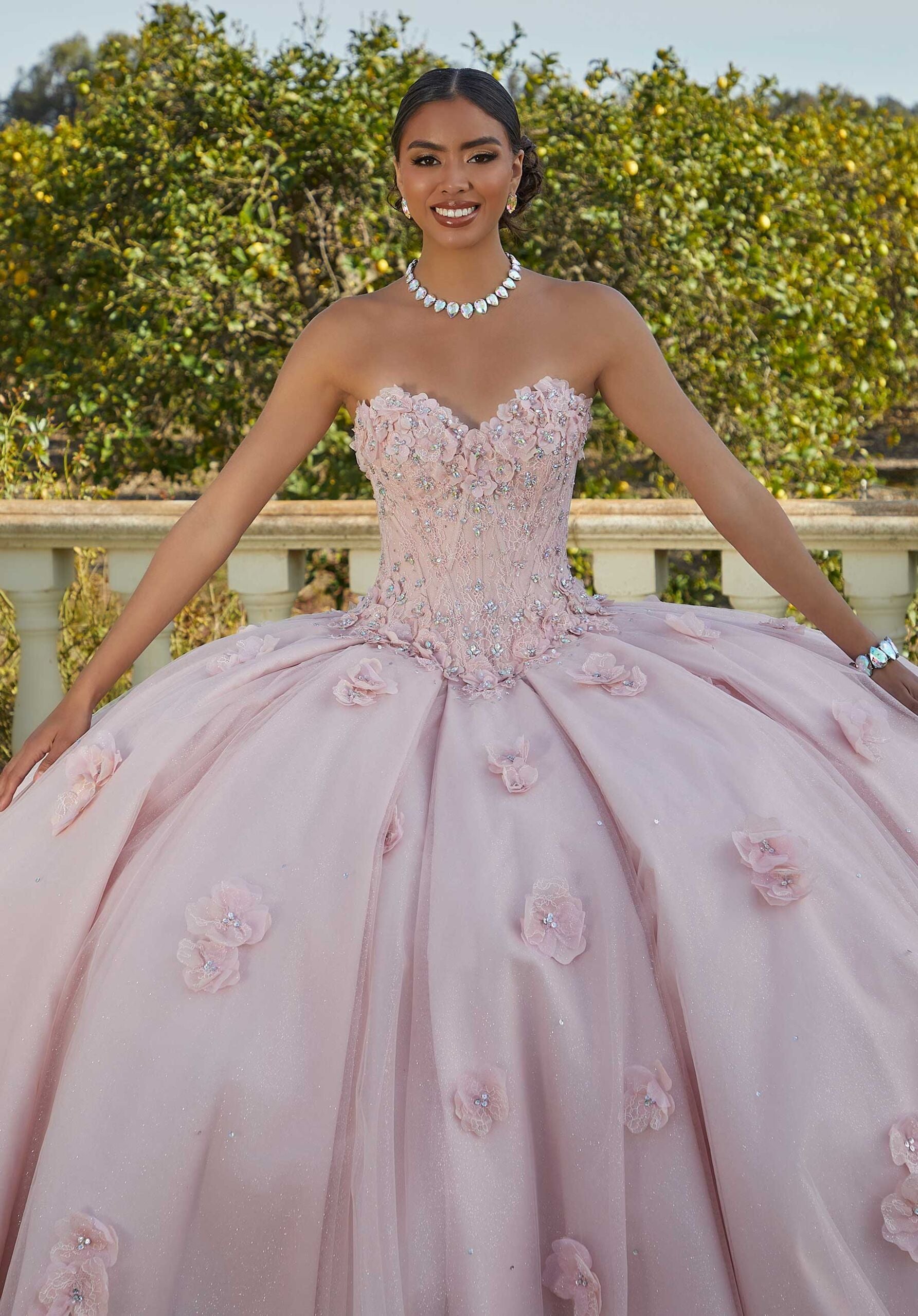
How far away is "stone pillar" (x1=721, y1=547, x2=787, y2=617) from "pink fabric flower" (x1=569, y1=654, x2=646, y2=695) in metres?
1.12

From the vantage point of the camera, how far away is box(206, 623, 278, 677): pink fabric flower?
215 cm

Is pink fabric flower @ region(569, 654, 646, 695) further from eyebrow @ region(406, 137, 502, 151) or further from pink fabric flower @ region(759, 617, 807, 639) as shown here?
eyebrow @ region(406, 137, 502, 151)

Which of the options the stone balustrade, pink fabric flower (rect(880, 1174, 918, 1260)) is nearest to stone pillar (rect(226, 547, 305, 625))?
the stone balustrade

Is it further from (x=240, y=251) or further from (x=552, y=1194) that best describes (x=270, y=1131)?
(x=240, y=251)

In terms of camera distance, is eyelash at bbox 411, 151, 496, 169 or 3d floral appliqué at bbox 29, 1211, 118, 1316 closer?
3d floral appliqué at bbox 29, 1211, 118, 1316

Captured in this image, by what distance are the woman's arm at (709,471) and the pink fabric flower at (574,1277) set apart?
1151 millimetres

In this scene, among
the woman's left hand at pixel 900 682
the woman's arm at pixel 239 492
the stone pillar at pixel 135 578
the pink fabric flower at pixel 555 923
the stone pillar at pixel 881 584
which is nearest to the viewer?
the pink fabric flower at pixel 555 923

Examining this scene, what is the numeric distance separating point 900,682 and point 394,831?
96cm

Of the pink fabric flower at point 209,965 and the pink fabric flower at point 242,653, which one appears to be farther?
the pink fabric flower at point 242,653

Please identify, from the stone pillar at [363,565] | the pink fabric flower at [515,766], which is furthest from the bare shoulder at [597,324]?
the stone pillar at [363,565]

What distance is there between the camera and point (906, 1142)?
1.46 metres

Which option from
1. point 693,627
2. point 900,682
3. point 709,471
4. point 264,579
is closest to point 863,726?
point 900,682

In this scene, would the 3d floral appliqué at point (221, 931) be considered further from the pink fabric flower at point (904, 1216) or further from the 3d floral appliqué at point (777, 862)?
the pink fabric flower at point (904, 1216)

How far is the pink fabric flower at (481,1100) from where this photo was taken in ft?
4.73
